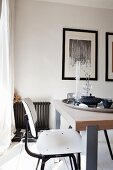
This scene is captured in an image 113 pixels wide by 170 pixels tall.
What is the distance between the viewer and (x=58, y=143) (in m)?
1.47

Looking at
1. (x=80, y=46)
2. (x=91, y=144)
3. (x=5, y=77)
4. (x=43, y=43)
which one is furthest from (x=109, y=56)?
(x=91, y=144)

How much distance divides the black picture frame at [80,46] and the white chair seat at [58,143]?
1.99 meters

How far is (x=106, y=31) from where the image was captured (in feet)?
12.0

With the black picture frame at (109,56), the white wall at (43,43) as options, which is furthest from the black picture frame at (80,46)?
the black picture frame at (109,56)

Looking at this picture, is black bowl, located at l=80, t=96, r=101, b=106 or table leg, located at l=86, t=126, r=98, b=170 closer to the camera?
table leg, located at l=86, t=126, r=98, b=170

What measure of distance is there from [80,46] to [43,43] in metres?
0.71

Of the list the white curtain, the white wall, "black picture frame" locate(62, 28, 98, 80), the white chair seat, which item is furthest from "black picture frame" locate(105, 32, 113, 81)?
the white chair seat

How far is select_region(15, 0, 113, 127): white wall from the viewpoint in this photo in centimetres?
335

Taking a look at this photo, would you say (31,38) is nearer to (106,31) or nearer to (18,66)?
(18,66)

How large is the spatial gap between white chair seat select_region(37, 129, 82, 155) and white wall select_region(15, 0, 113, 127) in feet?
6.16

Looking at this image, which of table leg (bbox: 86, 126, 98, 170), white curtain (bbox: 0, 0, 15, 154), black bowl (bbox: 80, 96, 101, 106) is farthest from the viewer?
white curtain (bbox: 0, 0, 15, 154)

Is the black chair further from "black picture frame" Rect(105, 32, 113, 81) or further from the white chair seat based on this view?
"black picture frame" Rect(105, 32, 113, 81)

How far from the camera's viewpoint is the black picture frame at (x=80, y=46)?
11.4 ft

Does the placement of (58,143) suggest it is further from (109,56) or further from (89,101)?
(109,56)
